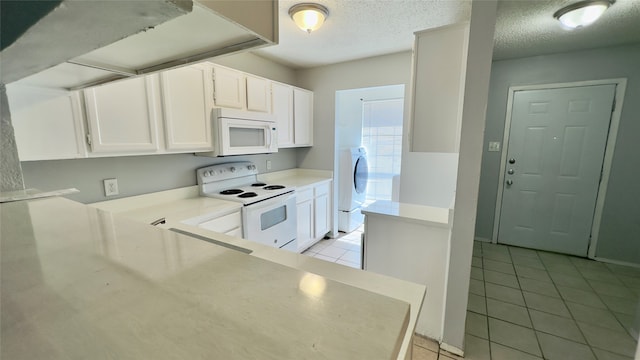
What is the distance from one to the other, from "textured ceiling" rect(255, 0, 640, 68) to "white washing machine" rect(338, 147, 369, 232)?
1391mm

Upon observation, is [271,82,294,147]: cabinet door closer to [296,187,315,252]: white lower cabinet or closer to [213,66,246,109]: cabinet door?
[213,66,246,109]: cabinet door

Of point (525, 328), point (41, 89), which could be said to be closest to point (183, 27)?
point (41, 89)

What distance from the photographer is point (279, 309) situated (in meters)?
0.36

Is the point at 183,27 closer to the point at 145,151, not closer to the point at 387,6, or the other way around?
the point at 145,151

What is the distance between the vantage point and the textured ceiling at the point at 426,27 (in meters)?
1.97

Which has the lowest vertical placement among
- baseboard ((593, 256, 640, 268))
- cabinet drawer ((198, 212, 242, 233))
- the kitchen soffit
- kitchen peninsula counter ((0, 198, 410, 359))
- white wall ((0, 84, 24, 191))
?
baseboard ((593, 256, 640, 268))

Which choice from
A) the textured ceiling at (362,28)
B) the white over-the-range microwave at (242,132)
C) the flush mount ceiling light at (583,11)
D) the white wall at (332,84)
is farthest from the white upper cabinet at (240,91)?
the flush mount ceiling light at (583,11)

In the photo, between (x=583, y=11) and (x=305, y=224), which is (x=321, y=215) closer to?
(x=305, y=224)

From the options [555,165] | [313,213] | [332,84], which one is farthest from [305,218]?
[555,165]

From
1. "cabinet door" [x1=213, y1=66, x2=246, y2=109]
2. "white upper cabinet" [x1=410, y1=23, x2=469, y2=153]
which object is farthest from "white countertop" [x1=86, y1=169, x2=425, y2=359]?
"white upper cabinet" [x1=410, y1=23, x2=469, y2=153]

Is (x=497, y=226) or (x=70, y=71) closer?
(x=70, y=71)

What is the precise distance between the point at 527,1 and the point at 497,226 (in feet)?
8.46

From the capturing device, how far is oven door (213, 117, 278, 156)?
90.0 inches

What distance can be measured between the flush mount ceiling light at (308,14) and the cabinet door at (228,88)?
0.81 metres
